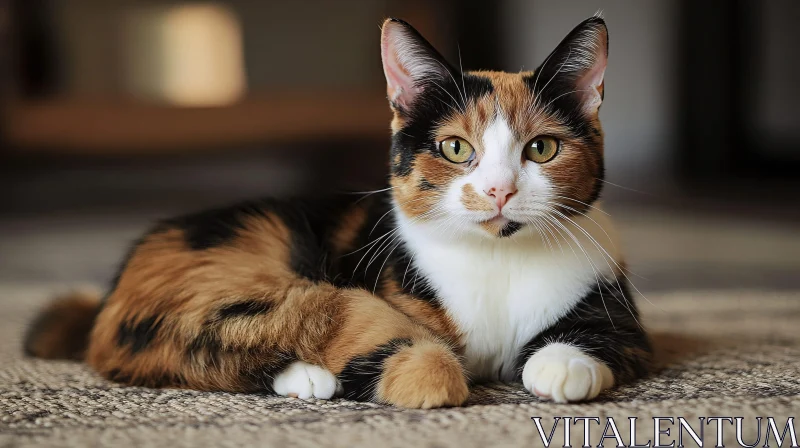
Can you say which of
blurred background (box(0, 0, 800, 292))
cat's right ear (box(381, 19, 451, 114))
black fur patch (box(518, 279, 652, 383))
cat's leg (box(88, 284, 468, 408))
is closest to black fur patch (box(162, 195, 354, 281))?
cat's leg (box(88, 284, 468, 408))

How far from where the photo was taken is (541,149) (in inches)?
42.0

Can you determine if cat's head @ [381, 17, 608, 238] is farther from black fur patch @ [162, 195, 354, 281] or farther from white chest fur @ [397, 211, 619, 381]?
black fur patch @ [162, 195, 354, 281]

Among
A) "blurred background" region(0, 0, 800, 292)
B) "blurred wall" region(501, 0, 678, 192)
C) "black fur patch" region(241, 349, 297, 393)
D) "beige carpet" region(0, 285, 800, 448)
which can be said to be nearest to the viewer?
"beige carpet" region(0, 285, 800, 448)

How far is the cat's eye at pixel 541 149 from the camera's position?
1.06 m

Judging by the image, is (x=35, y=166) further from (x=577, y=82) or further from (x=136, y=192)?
(x=577, y=82)

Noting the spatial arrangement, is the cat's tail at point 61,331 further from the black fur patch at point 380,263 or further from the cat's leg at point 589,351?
the cat's leg at point 589,351

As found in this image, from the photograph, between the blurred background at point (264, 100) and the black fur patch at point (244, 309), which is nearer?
the black fur patch at point (244, 309)

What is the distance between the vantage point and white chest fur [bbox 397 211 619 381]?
1.10m

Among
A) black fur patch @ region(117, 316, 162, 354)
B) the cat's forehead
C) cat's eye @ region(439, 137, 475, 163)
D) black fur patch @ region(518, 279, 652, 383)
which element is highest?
the cat's forehead

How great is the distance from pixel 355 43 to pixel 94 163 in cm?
147

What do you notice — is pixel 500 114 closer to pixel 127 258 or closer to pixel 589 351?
pixel 589 351

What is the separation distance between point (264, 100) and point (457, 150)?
10.4 ft

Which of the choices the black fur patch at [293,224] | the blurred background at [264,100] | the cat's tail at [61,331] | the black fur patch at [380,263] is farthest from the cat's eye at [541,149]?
the blurred background at [264,100]

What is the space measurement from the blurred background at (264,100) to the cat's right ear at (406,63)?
2.90 m
